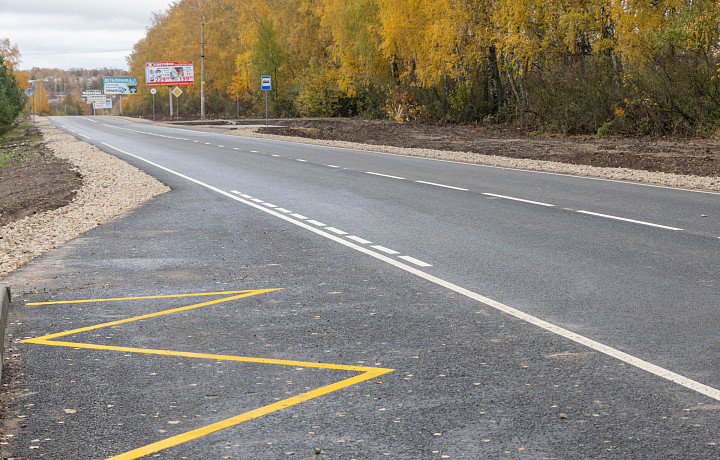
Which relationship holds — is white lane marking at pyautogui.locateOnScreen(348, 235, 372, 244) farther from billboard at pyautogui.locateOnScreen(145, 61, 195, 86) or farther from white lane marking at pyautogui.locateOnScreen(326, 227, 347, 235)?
billboard at pyautogui.locateOnScreen(145, 61, 195, 86)

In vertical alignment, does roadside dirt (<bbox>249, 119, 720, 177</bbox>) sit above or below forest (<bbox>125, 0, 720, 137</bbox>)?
below

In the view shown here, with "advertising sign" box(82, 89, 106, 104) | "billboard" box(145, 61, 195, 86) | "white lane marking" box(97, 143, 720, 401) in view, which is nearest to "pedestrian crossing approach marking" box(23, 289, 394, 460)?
"white lane marking" box(97, 143, 720, 401)

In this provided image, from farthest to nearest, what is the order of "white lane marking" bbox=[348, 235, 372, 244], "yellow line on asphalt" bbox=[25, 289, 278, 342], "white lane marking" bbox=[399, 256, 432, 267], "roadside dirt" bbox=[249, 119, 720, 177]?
1. "roadside dirt" bbox=[249, 119, 720, 177]
2. "white lane marking" bbox=[348, 235, 372, 244]
3. "white lane marking" bbox=[399, 256, 432, 267]
4. "yellow line on asphalt" bbox=[25, 289, 278, 342]

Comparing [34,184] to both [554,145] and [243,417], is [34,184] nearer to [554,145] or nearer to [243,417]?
[243,417]

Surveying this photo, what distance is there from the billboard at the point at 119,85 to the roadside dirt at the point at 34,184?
324 ft

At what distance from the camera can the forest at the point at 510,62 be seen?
92.1 ft

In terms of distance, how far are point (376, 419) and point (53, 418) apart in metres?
1.72

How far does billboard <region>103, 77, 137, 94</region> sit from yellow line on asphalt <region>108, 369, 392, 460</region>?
12815 centimetres

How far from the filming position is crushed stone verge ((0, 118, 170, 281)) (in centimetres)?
958

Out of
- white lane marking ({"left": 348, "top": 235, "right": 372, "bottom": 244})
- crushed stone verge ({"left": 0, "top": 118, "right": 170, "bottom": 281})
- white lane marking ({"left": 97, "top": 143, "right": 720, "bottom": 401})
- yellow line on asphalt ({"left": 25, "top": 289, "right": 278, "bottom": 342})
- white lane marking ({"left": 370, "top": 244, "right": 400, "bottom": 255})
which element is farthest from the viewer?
crushed stone verge ({"left": 0, "top": 118, "right": 170, "bottom": 281})

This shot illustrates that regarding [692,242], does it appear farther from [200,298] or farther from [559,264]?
[200,298]

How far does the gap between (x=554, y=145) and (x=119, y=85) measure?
11002cm

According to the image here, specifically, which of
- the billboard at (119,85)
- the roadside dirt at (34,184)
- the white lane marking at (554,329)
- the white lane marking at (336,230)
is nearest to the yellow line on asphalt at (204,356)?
the white lane marking at (554,329)

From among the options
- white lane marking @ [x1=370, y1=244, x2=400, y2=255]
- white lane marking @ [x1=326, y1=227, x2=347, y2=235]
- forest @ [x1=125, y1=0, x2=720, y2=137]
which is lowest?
Result: white lane marking @ [x1=326, y1=227, x2=347, y2=235]
